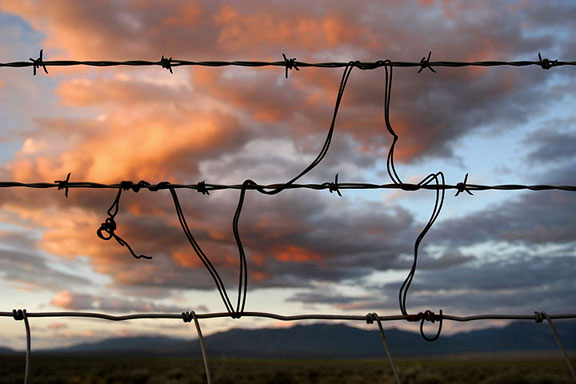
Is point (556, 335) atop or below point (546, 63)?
below

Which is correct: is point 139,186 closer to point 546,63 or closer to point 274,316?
point 274,316

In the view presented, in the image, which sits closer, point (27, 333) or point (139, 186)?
point (27, 333)

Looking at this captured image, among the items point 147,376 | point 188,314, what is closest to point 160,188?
point 188,314

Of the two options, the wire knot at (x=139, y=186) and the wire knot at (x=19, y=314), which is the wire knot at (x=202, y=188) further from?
the wire knot at (x=19, y=314)

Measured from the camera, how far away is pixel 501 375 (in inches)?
699

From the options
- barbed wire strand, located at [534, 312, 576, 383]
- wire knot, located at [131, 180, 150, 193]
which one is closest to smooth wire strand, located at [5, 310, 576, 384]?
barbed wire strand, located at [534, 312, 576, 383]

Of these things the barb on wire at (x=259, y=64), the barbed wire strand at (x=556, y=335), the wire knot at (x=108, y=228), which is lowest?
the barbed wire strand at (x=556, y=335)

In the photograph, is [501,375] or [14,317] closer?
[14,317]

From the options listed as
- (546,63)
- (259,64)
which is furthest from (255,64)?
(546,63)

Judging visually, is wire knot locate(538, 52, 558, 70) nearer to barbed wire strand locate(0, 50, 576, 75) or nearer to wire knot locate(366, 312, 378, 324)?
barbed wire strand locate(0, 50, 576, 75)

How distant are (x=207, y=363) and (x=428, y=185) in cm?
153

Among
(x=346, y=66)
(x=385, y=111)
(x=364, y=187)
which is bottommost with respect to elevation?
(x=364, y=187)

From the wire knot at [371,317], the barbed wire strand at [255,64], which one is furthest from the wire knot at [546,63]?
the wire knot at [371,317]

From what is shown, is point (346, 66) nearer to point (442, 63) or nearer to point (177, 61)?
point (442, 63)
